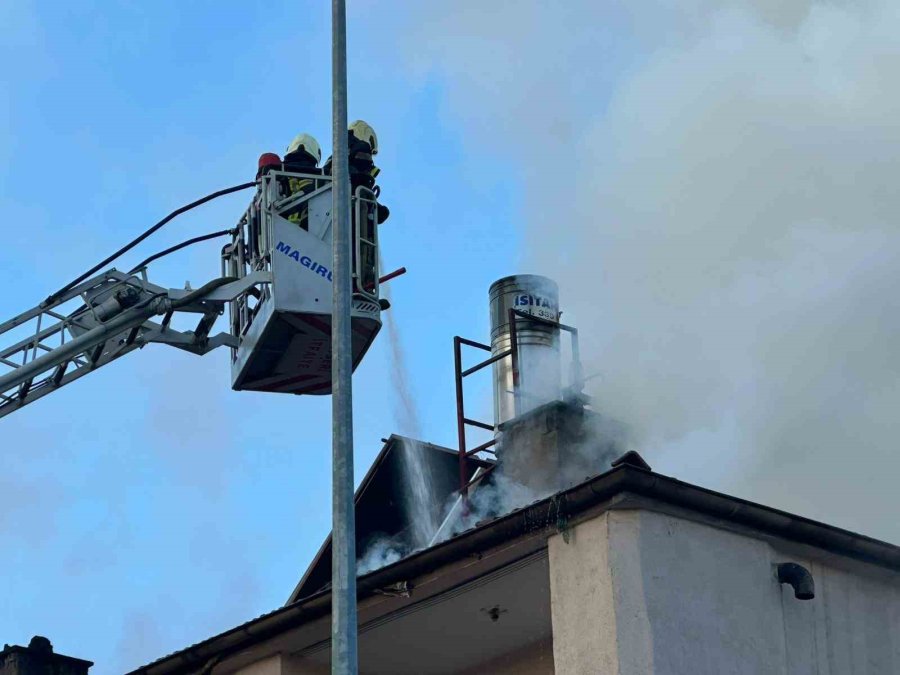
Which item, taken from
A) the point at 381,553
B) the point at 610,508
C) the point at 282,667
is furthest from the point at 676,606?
the point at 381,553

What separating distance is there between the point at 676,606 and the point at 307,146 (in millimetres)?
5738

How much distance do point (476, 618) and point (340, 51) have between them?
5.09m

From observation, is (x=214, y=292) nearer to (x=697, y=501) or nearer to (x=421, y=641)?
(x=421, y=641)

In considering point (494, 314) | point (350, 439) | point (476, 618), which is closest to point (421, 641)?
point (476, 618)

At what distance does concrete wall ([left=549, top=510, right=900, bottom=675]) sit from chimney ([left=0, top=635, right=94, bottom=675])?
21.0 ft

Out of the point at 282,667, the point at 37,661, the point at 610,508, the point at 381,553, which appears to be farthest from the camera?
the point at 381,553

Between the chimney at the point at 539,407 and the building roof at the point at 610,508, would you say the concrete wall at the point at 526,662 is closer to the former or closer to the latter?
the building roof at the point at 610,508

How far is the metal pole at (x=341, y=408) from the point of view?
8.86 meters

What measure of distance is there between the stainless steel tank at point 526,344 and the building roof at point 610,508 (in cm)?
666

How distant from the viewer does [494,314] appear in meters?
20.8

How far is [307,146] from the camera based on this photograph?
14383 mm

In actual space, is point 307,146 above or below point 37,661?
above

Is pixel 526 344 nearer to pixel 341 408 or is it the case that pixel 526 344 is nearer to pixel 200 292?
pixel 200 292

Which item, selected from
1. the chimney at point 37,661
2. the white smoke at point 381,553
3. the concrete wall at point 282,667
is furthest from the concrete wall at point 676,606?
the white smoke at point 381,553
